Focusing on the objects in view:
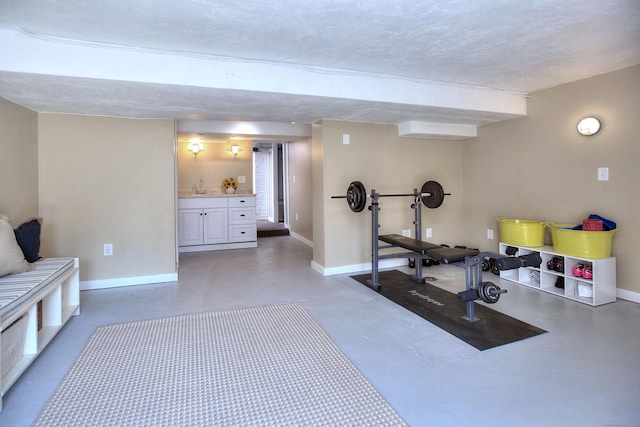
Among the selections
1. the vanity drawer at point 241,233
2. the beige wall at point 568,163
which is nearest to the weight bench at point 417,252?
the beige wall at point 568,163

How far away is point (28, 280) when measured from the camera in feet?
7.23

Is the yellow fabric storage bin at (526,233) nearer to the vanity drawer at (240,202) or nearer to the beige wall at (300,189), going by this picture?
the beige wall at (300,189)

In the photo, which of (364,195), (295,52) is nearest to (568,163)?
(364,195)

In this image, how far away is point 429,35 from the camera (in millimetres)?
2305

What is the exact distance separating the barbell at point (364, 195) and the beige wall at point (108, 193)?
195 cm

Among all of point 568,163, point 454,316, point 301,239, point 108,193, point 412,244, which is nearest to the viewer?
point 454,316

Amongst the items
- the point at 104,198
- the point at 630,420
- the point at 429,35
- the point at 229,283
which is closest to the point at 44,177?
the point at 104,198

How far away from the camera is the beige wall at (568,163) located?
3076 millimetres

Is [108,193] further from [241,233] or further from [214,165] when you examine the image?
[214,165]

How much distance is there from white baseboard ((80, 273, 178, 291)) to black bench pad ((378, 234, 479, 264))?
246cm

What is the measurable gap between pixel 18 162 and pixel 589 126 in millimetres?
5205

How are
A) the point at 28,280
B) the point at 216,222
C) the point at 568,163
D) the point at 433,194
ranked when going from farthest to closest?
1. the point at 216,222
2. the point at 433,194
3. the point at 568,163
4. the point at 28,280

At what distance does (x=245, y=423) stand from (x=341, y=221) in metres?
2.84

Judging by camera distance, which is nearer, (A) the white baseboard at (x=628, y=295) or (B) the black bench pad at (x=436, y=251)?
(B) the black bench pad at (x=436, y=251)
